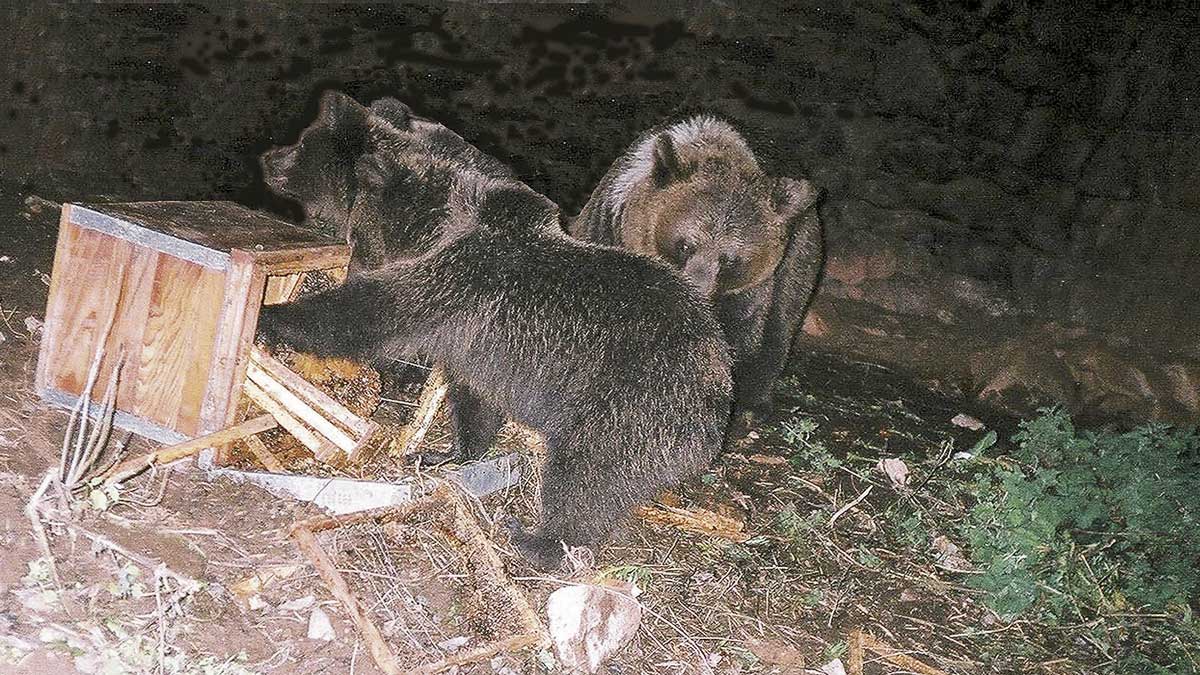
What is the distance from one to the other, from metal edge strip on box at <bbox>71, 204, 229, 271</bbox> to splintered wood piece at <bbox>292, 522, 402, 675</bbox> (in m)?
1.10

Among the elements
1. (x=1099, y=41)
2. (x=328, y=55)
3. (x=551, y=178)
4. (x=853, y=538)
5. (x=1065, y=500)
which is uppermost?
(x=1099, y=41)

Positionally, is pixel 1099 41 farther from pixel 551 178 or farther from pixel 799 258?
pixel 551 178

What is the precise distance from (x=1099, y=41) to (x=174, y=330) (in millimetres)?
6427

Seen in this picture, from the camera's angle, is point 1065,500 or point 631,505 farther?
point 1065,500

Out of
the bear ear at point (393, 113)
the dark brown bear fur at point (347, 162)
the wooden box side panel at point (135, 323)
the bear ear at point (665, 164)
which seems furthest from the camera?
the bear ear at point (665, 164)

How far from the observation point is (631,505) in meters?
4.45

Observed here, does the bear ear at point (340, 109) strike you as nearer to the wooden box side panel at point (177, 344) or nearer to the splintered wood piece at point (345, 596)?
the wooden box side panel at point (177, 344)

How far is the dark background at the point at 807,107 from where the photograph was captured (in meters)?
7.12

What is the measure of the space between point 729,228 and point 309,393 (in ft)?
8.98

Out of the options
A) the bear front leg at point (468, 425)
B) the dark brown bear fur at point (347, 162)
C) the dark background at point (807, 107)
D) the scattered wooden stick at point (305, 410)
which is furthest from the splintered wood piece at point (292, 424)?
the dark background at point (807, 107)

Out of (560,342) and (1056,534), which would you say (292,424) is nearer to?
(560,342)

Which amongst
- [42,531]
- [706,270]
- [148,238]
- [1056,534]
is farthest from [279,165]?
[1056,534]

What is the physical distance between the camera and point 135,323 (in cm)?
410

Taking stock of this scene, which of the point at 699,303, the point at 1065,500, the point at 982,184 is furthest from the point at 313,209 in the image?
the point at 982,184
